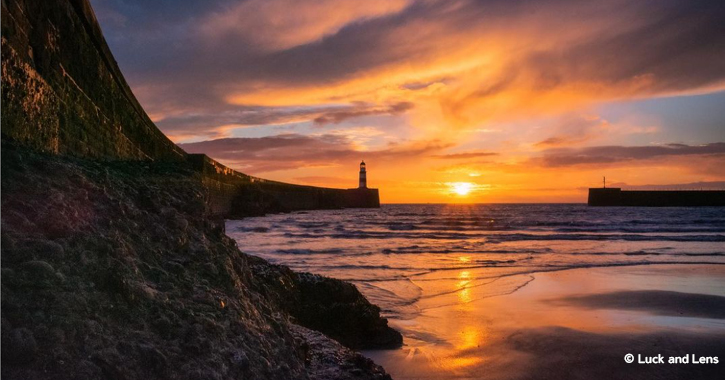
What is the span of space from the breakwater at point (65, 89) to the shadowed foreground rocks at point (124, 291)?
441 millimetres

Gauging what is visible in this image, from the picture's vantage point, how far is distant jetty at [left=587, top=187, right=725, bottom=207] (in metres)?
74.7

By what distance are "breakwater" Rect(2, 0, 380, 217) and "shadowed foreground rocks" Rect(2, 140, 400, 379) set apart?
0.44 metres

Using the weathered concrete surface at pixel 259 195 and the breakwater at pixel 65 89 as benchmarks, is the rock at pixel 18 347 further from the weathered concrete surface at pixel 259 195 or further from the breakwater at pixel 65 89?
the weathered concrete surface at pixel 259 195

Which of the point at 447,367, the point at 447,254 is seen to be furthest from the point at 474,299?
the point at 447,254

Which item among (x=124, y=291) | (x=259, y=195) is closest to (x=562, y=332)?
(x=124, y=291)

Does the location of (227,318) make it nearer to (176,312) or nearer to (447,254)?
(176,312)

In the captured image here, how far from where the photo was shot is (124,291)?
1.90 m

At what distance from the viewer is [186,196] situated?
10.8 ft

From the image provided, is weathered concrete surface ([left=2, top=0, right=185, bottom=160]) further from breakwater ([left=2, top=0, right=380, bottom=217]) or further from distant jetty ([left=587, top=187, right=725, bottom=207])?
distant jetty ([left=587, top=187, right=725, bottom=207])

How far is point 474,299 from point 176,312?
5572 mm

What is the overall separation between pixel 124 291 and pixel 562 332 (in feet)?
14.2

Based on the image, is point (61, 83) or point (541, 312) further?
point (541, 312)

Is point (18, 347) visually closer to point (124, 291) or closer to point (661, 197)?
point (124, 291)

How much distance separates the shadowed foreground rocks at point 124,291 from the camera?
159cm
